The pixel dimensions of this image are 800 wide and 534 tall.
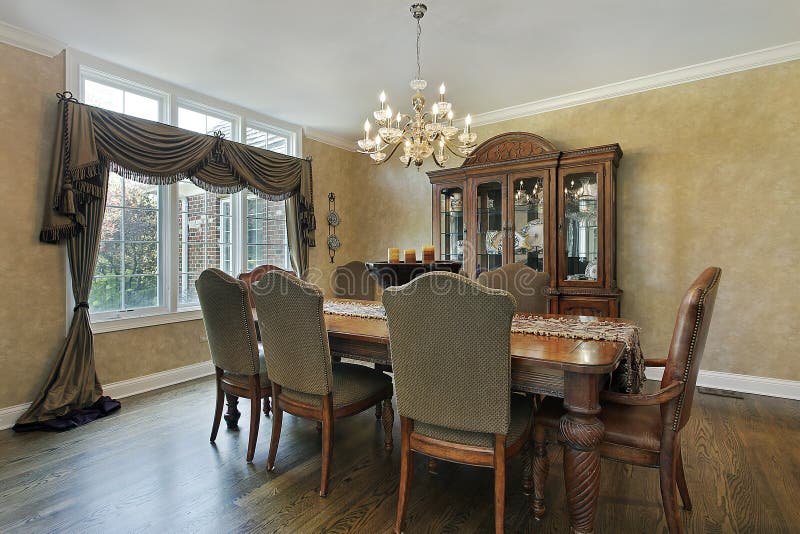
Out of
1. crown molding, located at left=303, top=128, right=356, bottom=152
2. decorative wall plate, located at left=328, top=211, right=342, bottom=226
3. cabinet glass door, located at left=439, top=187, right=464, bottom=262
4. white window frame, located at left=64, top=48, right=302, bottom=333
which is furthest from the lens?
decorative wall plate, located at left=328, top=211, right=342, bottom=226

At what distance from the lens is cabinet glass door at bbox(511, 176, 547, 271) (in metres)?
3.73

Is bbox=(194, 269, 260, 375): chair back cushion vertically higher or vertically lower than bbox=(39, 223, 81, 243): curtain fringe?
lower

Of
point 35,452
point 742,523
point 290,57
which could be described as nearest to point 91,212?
point 35,452

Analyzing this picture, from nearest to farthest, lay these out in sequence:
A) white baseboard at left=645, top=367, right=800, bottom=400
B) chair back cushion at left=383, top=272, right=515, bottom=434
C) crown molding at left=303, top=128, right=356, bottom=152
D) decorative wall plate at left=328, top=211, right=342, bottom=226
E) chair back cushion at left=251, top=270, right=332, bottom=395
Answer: chair back cushion at left=383, top=272, right=515, bottom=434
chair back cushion at left=251, top=270, right=332, bottom=395
white baseboard at left=645, top=367, right=800, bottom=400
crown molding at left=303, top=128, right=356, bottom=152
decorative wall plate at left=328, top=211, right=342, bottom=226

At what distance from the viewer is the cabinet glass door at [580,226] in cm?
352

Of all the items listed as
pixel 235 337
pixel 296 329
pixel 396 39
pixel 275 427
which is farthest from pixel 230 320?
pixel 396 39

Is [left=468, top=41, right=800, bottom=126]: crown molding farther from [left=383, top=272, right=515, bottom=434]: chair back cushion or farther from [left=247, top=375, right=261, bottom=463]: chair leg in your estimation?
[left=247, top=375, right=261, bottom=463]: chair leg

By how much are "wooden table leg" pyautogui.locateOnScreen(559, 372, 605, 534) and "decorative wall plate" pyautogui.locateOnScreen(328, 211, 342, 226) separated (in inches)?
154

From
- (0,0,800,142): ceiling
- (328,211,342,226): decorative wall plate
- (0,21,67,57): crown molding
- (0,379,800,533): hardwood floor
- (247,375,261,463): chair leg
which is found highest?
(0,0,800,142): ceiling

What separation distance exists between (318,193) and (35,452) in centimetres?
336

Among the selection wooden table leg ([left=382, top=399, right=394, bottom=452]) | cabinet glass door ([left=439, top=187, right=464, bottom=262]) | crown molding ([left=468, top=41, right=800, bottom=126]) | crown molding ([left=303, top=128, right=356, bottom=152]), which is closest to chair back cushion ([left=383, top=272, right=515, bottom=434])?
wooden table leg ([left=382, top=399, right=394, bottom=452])

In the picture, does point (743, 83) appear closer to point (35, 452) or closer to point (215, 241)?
point (215, 241)

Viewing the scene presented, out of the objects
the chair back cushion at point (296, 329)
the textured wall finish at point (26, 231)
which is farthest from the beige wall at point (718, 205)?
the textured wall finish at point (26, 231)

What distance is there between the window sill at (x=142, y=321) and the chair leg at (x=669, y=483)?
11.9 feet
